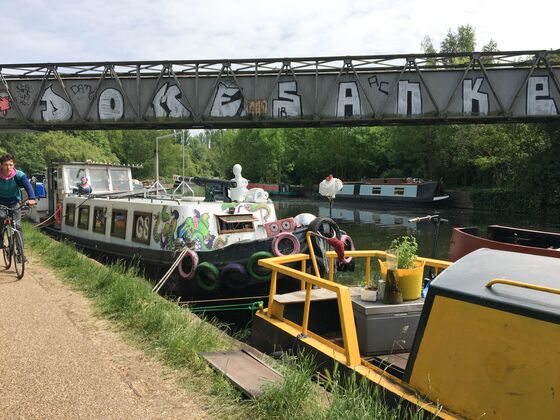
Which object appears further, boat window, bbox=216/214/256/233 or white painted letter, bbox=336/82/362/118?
white painted letter, bbox=336/82/362/118

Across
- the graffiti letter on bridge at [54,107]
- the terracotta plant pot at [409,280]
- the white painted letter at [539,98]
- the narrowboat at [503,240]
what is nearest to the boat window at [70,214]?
the graffiti letter on bridge at [54,107]

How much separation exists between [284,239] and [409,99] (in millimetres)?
10806

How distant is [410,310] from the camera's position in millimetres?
4730

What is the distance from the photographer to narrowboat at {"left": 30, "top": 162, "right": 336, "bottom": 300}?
9805 mm

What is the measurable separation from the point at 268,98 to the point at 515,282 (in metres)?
16.8

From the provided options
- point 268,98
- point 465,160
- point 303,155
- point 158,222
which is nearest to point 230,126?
point 268,98

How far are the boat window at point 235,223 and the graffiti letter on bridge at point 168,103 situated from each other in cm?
970

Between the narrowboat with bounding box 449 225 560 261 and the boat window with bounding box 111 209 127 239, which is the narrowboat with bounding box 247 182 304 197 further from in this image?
the narrowboat with bounding box 449 225 560 261

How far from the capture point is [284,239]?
389 inches

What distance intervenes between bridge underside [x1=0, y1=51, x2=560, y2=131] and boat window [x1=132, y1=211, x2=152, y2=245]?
7.78m

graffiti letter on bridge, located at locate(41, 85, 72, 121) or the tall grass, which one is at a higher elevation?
graffiti letter on bridge, located at locate(41, 85, 72, 121)

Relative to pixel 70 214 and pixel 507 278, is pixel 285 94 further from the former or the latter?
pixel 507 278

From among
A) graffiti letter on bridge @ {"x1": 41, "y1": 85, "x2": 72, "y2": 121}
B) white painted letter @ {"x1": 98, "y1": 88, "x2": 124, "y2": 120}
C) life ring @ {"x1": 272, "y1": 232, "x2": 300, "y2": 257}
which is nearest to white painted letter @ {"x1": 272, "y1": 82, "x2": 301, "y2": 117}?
white painted letter @ {"x1": 98, "y1": 88, "x2": 124, "y2": 120}

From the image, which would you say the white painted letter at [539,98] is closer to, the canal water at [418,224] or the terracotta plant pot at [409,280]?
the canal water at [418,224]
